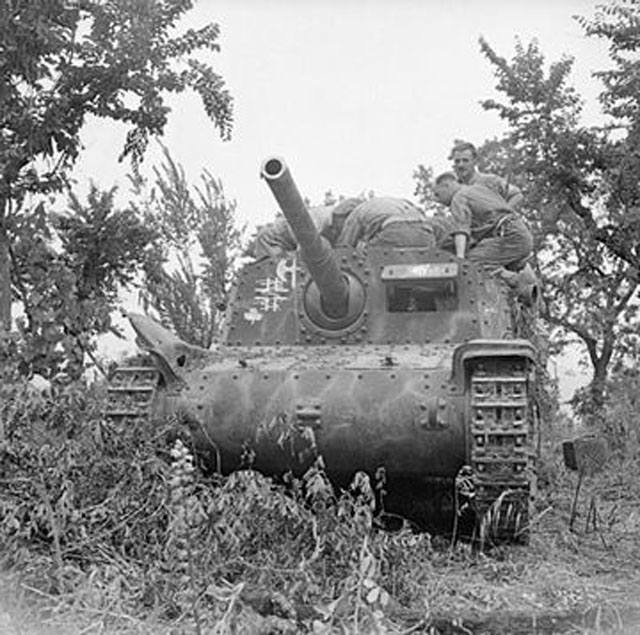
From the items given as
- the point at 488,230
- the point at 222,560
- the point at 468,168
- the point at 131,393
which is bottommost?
the point at 222,560

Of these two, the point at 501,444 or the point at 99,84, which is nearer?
the point at 501,444

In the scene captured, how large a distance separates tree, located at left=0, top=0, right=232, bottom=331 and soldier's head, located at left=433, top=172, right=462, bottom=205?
69.4 inches

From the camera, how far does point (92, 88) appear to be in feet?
32.2

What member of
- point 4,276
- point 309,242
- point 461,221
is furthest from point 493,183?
point 4,276

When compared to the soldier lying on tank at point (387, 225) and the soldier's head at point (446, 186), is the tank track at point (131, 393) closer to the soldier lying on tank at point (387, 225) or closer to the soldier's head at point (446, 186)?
the soldier lying on tank at point (387, 225)

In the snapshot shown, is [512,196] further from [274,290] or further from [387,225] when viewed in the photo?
[274,290]

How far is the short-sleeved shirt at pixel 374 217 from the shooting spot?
8.55 metres

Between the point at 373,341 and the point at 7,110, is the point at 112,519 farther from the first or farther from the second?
the point at 7,110

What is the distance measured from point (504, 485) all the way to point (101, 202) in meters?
8.23

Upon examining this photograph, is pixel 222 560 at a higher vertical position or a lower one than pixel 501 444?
lower

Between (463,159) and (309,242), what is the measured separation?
3.13 m

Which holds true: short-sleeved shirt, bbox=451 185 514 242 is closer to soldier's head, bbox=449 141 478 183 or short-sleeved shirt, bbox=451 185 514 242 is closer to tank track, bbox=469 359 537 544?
soldier's head, bbox=449 141 478 183

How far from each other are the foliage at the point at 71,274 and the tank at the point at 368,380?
1.70 metres

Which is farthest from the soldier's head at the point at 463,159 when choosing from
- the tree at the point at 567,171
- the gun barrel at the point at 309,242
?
the tree at the point at 567,171
